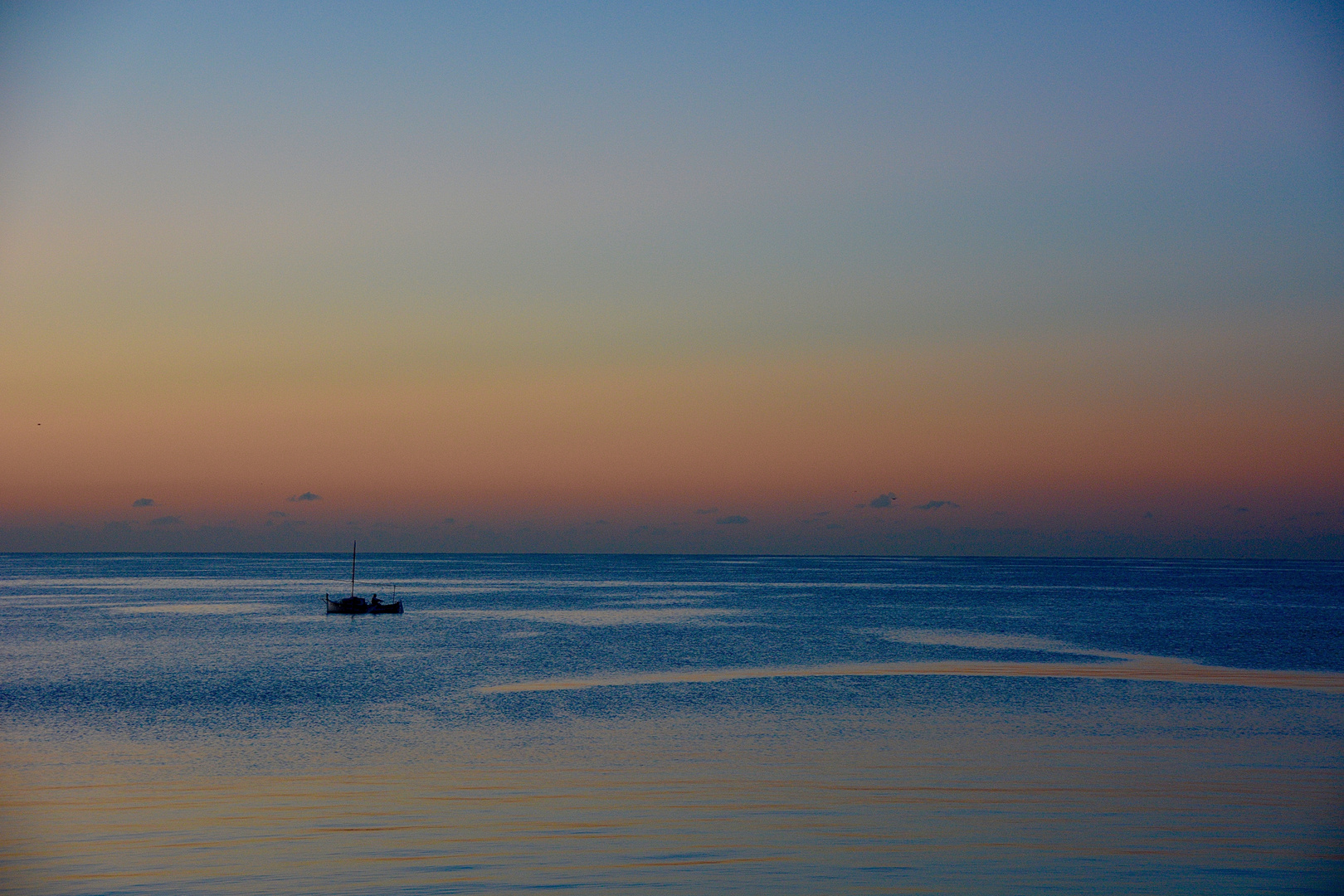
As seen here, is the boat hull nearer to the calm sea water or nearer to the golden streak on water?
the calm sea water

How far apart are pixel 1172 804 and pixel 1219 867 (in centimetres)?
400

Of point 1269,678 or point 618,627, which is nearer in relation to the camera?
point 1269,678

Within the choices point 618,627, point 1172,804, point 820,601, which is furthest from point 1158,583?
point 1172,804

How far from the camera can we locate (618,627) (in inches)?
2810

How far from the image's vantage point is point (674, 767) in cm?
2336

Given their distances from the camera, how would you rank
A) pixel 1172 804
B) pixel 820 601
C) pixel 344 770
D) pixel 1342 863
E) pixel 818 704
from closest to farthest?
pixel 1342 863 → pixel 1172 804 → pixel 344 770 → pixel 818 704 → pixel 820 601

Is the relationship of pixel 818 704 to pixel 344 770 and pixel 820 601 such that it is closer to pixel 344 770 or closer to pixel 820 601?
pixel 344 770

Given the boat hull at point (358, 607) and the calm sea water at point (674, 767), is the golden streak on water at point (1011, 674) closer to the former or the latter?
the calm sea water at point (674, 767)

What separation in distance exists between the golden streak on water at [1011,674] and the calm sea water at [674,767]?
303 millimetres

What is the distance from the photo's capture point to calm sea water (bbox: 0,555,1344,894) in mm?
15758

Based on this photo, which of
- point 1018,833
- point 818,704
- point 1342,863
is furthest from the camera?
point 818,704

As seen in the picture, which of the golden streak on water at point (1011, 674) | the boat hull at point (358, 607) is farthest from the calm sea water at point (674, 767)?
the boat hull at point (358, 607)

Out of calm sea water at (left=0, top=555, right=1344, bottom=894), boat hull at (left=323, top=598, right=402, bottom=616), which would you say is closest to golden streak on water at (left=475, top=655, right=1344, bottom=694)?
calm sea water at (left=0, top=555, right=1344, bottom=894)

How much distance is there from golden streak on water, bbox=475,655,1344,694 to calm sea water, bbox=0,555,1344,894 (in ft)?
0.99
